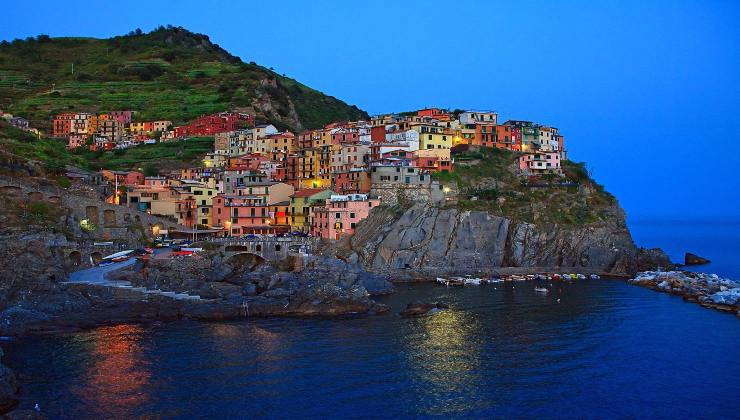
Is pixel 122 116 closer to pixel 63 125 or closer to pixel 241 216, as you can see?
pixel 63 125

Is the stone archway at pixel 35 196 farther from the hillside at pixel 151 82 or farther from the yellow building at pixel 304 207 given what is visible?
the hillside at pixel 151 82

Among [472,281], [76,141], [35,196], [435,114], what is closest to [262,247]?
[472,281]

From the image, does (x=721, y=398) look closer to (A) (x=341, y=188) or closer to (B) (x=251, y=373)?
(B) (x=251, y=373)

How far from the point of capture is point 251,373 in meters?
32.8

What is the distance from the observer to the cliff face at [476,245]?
2468 inches

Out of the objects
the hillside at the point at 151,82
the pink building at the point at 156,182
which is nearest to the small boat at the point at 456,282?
the pink building at the point at 156,182

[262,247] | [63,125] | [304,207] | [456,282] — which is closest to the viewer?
[262,247]

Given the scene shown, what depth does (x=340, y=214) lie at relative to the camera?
2547 inches

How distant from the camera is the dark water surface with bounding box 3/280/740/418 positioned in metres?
28.7

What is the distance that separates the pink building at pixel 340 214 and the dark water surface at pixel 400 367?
1998 cm

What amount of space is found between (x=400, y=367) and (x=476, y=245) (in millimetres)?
32047

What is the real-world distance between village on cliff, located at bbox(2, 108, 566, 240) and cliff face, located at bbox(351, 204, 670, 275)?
3434 mm

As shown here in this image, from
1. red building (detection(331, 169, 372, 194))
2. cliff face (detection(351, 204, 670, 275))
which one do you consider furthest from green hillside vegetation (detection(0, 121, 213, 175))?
cliff face (detection(351, 204, 670, 275))

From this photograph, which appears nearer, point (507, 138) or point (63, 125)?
point (507, 138)
